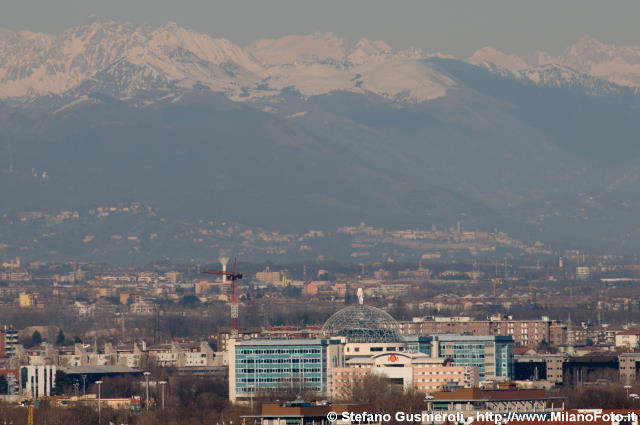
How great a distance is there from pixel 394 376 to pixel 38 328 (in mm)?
85622

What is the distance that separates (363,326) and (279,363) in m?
4.15

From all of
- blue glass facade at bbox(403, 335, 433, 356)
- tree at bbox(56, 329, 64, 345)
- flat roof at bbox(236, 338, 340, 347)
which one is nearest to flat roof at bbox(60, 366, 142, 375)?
flat roof at bbox(236, 338, 340, 347)

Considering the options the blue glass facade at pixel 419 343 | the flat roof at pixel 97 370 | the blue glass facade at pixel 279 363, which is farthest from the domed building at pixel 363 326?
the flat roof at pixel 97 370

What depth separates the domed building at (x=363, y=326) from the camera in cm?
10556

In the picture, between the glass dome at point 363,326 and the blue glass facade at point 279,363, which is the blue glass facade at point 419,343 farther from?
the blue glass facade at point 279,363

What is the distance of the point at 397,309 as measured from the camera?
174 metres

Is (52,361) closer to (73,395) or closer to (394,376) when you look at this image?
(73,395)

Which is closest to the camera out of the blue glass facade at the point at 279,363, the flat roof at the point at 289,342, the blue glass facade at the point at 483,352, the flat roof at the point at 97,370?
the blue glass facade at the point at 279,363

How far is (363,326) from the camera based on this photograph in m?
107

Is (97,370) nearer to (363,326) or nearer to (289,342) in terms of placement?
(289,342)

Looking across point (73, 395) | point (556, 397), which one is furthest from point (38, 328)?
point (556, 397)

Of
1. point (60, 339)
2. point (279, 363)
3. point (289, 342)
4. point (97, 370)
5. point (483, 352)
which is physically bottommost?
point (279, 363)

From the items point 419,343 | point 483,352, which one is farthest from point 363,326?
point 483,352

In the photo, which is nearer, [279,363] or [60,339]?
[279,363]
